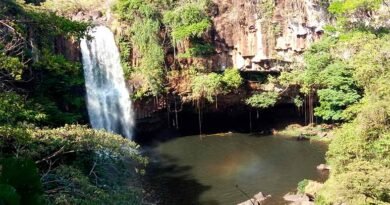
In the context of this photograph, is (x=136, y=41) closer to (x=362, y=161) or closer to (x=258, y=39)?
(x=258, y=39)

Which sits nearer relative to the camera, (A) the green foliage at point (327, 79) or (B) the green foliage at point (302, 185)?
(B) the green foliage at point (302, 185)

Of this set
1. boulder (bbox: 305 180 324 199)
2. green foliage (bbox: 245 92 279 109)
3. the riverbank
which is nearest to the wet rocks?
boulder (bbox: 305 180 324 199)

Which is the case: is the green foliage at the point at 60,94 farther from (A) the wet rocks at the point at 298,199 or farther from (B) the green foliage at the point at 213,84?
(A) the wet rocks at the point at 298,199

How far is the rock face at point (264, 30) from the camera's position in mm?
25344

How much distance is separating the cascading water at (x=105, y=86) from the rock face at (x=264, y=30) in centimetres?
582

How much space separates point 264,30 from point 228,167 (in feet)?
29.0

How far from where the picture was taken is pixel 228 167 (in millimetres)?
21188

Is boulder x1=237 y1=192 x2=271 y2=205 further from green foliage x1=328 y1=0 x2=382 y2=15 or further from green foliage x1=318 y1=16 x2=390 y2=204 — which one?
green foliage x1=328 y1=0 x2=382 y2=15

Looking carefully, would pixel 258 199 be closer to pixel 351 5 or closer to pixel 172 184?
pixel 172 184

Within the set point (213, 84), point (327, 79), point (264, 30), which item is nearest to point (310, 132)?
point (327, 79)

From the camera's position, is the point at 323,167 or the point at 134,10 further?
the point at 134,10

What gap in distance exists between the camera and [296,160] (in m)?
21.7

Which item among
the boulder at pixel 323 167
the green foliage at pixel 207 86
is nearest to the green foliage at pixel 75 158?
the boulder at pixel 323 167

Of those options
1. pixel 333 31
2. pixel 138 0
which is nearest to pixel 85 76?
pixel 138 0
